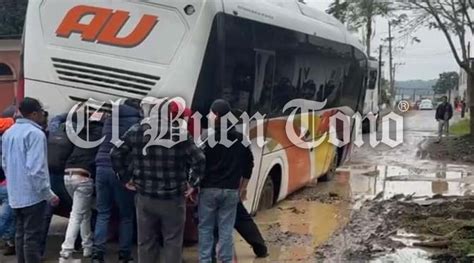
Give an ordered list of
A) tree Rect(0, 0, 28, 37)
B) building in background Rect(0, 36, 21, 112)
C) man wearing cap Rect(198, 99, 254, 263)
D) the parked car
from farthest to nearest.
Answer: the parked car → tree Rect(0, 0, 28, 37) → building in background Rect(0, 36, 21, 112) → man wearing cap Rect(198, 99, 254, 263)

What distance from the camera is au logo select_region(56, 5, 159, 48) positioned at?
676 cm

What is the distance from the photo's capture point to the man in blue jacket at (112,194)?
20.9ft

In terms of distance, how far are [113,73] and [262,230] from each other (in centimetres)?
317

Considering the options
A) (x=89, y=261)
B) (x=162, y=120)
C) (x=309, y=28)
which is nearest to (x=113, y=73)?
(x=162, y=120)

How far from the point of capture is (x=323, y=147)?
465 inches

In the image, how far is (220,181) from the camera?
19.7 ft

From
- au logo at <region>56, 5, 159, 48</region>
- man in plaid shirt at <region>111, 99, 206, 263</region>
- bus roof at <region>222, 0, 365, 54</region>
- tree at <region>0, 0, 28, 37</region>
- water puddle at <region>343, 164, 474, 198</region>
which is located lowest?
water puddle at <region>343, 164, 474, 198</region>

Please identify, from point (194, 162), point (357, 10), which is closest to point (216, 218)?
point (194, 162)

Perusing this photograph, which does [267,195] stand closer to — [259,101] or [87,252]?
[259,101]

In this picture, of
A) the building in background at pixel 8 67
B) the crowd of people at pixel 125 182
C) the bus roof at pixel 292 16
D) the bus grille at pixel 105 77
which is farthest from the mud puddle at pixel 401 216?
the building in background at pixel 8 67

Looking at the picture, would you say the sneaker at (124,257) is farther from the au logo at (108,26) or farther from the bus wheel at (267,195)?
the bus wheel at (267,195)

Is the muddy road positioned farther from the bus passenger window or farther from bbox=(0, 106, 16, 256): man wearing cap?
the bus passenger window

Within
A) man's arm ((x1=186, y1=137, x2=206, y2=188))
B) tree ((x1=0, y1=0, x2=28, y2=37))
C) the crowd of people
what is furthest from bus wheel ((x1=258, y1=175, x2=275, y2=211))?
tree ((x1=0, y1=0, x2=28, y2=37))

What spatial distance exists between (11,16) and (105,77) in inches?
937
